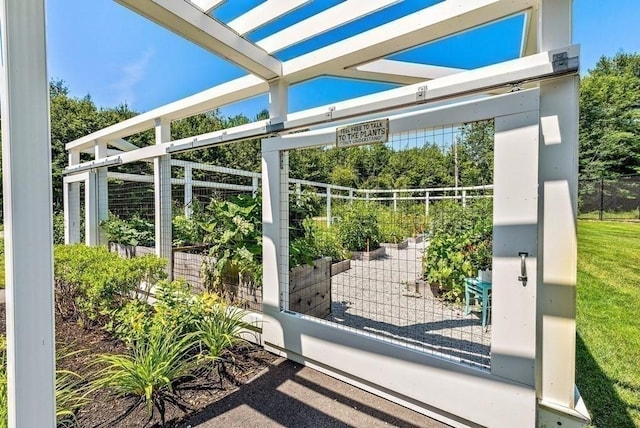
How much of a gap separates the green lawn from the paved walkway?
3.93 ft

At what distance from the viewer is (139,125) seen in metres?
4.45

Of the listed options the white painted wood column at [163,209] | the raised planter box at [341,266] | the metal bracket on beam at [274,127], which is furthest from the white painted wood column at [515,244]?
the white painted wood column at [163,209]

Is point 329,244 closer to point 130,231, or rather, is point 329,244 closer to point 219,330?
point 219,330

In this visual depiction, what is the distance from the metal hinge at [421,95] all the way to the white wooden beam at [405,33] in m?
0.44

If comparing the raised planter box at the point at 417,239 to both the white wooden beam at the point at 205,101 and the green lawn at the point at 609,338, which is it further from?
the white wooden beam at the point at 205,101

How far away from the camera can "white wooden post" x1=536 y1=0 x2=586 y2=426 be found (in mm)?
1632

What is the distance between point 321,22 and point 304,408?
2763mm

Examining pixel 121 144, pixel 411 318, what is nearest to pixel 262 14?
pixel 411 318

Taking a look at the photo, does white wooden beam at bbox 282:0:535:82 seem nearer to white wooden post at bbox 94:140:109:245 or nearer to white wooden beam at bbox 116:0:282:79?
white wooden beam at bbox 116:0:282:79

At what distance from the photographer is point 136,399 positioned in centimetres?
202

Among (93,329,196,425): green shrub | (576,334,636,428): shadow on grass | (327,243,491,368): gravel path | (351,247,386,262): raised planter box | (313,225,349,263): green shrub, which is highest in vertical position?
(313,225,349,263): green shrub

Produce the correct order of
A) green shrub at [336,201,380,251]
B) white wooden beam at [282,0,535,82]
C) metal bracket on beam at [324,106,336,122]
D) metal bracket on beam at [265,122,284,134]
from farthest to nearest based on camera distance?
green shrub at [336,201,380,251] → metal bracket on beam at [265,122,284,134] → metal bracket on beam at [324,106,336,122] → white wooden beam at [282,0,535,82]

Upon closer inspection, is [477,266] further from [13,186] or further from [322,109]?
[13,186]

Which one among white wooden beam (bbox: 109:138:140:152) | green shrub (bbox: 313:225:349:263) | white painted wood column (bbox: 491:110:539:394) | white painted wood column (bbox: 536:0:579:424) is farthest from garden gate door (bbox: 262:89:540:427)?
white wooden beam (bbox: 109:138:140:152)
